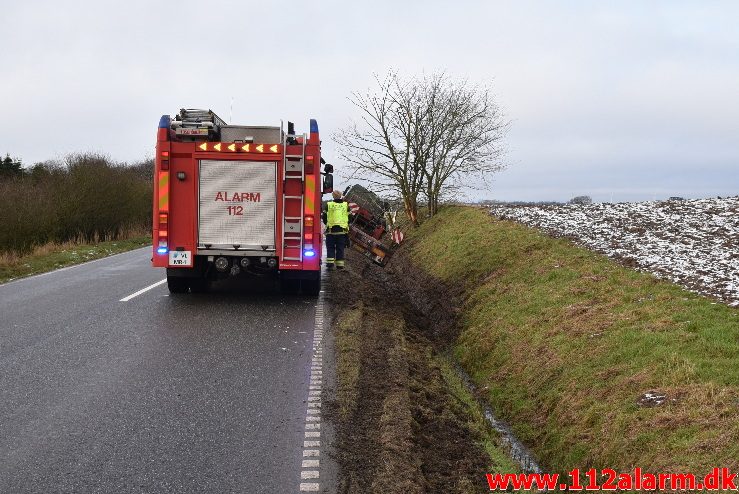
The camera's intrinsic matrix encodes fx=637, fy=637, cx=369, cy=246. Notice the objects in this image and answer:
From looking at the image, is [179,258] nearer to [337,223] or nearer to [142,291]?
[142,291]

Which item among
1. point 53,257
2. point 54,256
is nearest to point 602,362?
point 53,257

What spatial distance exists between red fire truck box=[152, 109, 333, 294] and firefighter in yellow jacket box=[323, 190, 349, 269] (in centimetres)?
279

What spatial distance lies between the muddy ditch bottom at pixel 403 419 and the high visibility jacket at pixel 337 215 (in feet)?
13.9

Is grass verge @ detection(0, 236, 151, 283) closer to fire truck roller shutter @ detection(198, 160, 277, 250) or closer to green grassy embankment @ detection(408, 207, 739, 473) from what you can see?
fire truck roller shutter @ detection(198, 160, 277, 250)

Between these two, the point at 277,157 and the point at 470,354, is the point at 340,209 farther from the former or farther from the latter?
the point at 470,354

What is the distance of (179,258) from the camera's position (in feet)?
34.5

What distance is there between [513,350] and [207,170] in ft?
18.8

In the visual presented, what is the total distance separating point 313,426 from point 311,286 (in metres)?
6.41

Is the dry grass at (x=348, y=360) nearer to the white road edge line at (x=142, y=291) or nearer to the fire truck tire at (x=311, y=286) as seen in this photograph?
the fire truck tire at (x=311, y=286)

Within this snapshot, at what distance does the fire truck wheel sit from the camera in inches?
446

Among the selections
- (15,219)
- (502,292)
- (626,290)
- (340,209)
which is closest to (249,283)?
(340,209)

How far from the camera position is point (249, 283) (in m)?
13.3

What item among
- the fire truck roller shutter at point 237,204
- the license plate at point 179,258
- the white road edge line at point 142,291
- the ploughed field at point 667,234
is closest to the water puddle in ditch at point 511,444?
the ploughed field at point 667,234

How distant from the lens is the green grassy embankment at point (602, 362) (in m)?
4.95
